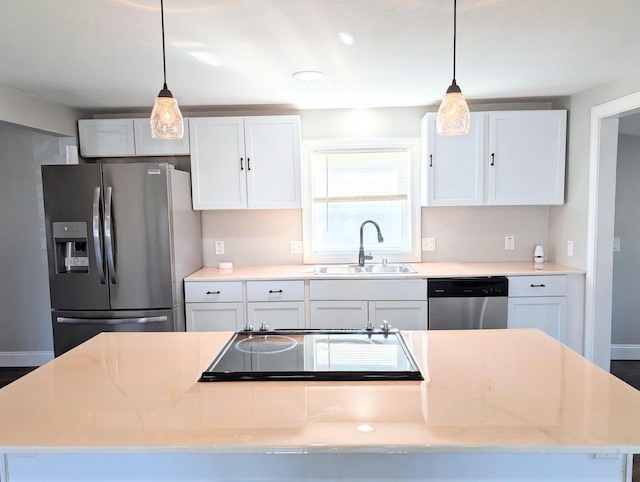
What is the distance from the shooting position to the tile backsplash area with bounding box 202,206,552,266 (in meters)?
3.49

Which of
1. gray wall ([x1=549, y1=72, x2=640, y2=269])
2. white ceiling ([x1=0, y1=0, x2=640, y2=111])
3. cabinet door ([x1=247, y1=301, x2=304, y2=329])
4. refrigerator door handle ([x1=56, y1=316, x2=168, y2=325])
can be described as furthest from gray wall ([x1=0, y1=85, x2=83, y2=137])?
gray wall ([x1=549, y1=72, x2=640, y2=269])

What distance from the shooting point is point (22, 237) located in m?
3.58

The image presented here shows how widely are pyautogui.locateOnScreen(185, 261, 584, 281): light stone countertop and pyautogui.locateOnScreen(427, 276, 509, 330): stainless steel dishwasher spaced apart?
2.3 inches

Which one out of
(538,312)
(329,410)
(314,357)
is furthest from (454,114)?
(538,312)

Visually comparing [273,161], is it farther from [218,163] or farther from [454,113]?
[454,113]

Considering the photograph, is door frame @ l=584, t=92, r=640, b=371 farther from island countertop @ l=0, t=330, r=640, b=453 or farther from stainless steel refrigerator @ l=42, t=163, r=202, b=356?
stainless steel refrigerator @ l=42, t=163, r=202, b=356

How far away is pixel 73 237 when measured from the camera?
2.78m

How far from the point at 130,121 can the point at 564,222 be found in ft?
11.8

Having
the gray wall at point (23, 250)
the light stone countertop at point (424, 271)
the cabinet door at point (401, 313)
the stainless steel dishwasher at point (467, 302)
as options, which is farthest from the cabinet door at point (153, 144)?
the stainless steel dishwasher at point (467, 302)

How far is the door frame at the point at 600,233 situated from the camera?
280cm

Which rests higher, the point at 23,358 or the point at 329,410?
the point at 329,410

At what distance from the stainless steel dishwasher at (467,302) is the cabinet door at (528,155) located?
777 mm

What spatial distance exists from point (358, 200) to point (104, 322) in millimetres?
2194

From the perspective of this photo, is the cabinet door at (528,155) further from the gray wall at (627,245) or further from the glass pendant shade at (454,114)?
the glass pendant shade at (454,114)
